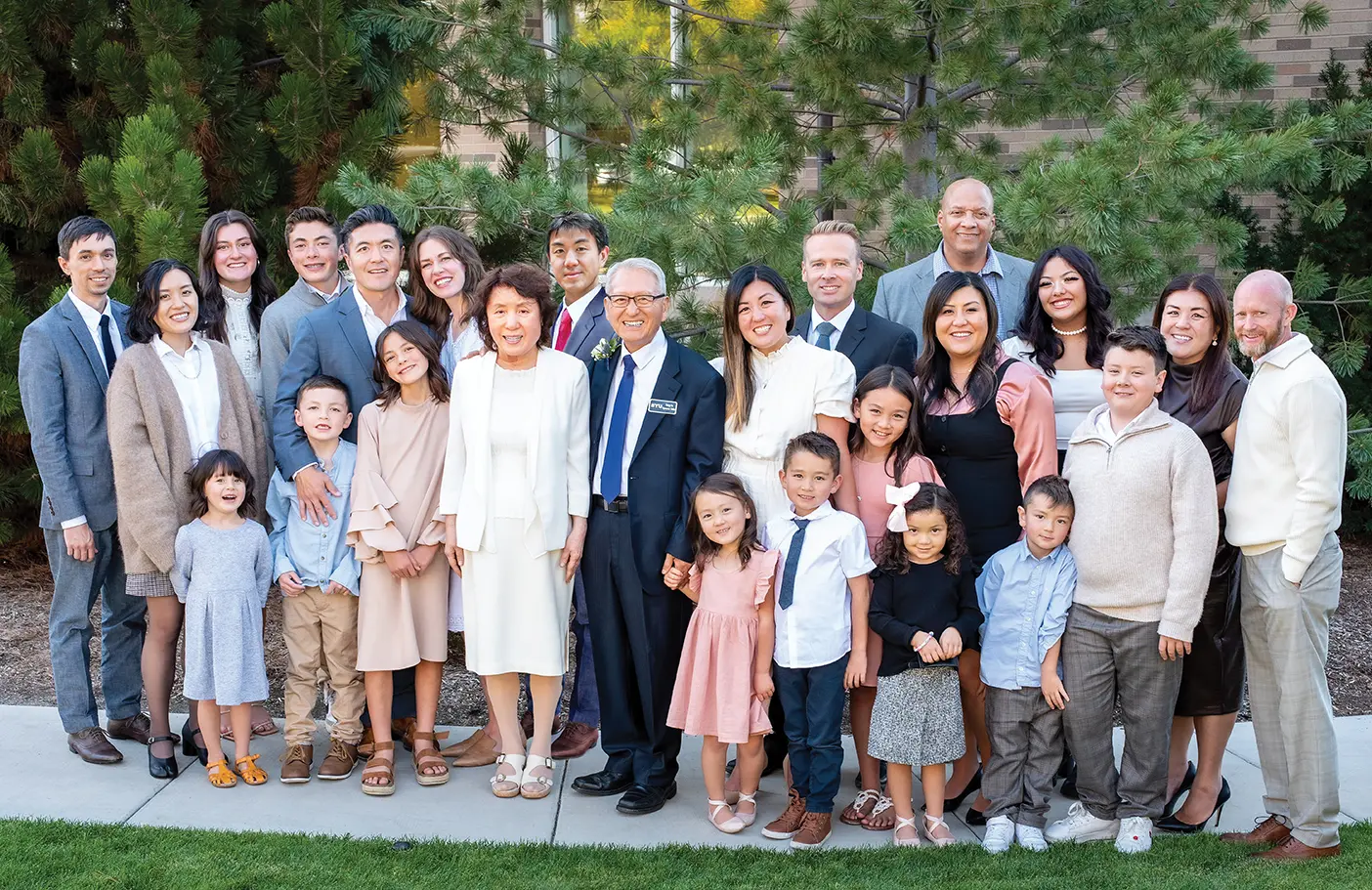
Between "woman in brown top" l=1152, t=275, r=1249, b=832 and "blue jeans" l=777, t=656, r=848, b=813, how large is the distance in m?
1.21

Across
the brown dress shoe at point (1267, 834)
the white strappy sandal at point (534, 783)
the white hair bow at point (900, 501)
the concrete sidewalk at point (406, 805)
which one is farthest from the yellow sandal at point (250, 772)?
the brown dress shoe at point (1267, 834)

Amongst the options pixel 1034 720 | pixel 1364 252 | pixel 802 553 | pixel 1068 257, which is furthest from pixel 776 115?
pixel 1364 252

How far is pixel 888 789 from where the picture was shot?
450 centimetres

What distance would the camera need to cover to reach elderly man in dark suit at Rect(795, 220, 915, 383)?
4688mm

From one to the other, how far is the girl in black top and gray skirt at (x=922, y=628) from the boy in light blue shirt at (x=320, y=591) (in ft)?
6.59

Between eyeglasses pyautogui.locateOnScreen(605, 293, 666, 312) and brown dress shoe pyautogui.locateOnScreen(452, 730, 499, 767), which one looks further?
brown dress shoe pyautogui.locateOnScreen(452, 730, 499, 767)

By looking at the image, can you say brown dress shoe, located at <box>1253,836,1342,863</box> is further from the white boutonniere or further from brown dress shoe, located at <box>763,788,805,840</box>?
the white boutonniere

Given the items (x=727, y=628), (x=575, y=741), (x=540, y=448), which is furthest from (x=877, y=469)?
(x=575, y=741)

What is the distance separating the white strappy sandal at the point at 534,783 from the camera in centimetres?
473

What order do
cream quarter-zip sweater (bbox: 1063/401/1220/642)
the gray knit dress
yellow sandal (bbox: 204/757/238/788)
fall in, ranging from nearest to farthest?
1. cream quarter-zip sweater (bbox: 1063/401/1220/642)
2. the gray knit dress
3. yellow sandal (bbox: 204/757/238/788)

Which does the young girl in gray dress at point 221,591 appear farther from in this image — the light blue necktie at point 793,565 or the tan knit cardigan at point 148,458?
the light blue necktie at point 793,565

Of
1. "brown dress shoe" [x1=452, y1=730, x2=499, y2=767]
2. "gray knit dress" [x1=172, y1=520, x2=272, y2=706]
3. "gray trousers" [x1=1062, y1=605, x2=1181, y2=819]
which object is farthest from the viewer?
"brown dress shoe" [x1=452, y1=730, x2=499, y2=767]

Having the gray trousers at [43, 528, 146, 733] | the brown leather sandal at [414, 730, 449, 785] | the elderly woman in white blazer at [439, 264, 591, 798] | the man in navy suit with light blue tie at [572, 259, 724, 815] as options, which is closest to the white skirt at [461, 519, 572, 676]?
the elderly woman in white blazer at [439, 264, 591, 798]

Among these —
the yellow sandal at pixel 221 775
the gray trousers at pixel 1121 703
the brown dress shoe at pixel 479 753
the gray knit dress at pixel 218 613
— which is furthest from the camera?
the brown dress shoe at pixel 479 753
